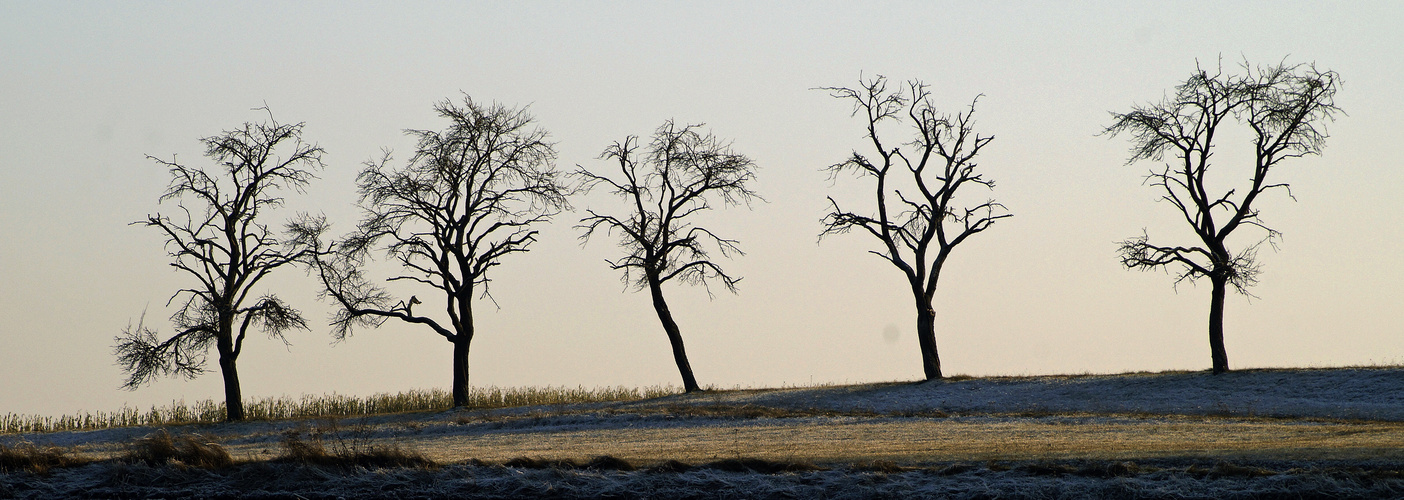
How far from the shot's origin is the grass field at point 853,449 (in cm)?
1470

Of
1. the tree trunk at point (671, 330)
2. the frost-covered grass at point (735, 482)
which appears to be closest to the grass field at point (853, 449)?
the frost-covered grass at point (735, 482)

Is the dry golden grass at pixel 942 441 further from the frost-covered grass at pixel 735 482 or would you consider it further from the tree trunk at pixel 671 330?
the tree trunk at pixel 671 330

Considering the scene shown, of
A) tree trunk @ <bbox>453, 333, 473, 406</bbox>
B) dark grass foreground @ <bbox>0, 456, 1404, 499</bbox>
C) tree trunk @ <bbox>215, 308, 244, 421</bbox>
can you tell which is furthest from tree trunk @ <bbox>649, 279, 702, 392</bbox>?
dark grass foreground @ <bbox>0, 456, 1404, 499</bbox>

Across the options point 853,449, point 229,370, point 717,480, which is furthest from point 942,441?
point 229,370

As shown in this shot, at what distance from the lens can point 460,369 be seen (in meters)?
39.8

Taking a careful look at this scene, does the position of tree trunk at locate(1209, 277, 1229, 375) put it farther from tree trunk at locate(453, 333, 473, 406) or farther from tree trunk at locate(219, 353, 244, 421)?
tree trunk at locate(219, 353, 244, 421)

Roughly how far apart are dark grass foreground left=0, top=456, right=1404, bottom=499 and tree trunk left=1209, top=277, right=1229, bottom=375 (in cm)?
2356

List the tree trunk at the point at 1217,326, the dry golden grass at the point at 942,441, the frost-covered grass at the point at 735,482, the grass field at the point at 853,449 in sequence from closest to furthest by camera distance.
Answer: the frost-covered grass at the point at 735,482
the grass field at the point at 853,449
the dry golden grass at the point at 942,441
the tree trunk at the point at 1217,326

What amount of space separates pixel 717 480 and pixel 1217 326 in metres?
26.9

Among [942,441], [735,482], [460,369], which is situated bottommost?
[735,482]

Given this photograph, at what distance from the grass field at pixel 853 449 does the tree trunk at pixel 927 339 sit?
813cm

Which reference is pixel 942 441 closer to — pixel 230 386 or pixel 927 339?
pixel 927 339

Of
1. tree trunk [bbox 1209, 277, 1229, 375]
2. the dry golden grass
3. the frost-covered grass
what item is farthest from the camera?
tree trunk [bbox 1209, 277, 1229, 375]

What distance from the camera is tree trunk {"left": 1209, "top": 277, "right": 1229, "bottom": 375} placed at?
121ft
